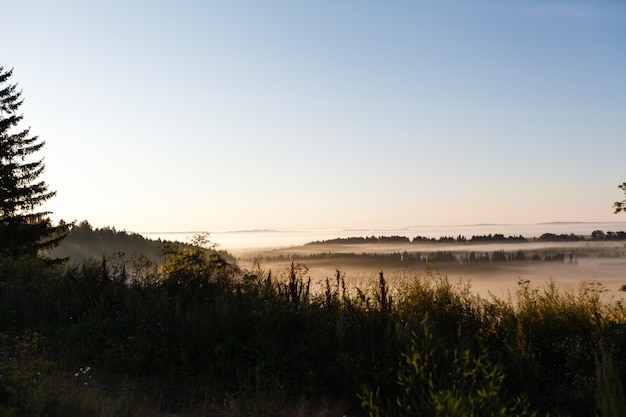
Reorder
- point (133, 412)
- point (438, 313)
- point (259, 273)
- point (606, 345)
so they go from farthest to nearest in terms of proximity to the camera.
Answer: point (259, 273) → point (438, 313) → point (606, 345) → point (133, 412)

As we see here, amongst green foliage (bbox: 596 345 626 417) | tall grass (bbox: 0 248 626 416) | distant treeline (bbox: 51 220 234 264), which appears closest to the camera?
green foliage (bbox: 596 345 626 417)

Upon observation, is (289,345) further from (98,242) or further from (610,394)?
(98,242)

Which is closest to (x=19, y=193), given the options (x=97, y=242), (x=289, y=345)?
(x=289, y=345)

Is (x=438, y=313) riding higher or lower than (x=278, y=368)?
higher

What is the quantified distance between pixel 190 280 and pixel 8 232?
18.0 meters

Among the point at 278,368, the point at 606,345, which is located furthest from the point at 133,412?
the point at 606,345

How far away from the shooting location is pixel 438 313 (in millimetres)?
9266

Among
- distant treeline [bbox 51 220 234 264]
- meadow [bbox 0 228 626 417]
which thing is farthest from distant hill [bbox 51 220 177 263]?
meadow [bbox 0 228 626 417]

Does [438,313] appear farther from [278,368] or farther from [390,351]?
[278,368]

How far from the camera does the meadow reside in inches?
258

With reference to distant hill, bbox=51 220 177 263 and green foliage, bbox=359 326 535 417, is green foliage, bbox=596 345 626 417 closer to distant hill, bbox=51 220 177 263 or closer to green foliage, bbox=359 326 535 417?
green foliage, bbox=359 326 535 417

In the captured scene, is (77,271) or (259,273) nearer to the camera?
(259,273)

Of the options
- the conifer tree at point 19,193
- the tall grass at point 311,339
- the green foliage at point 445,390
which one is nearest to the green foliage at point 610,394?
the green foliage at point 445,390

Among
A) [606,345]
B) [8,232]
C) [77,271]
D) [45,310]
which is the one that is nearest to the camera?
[606,345]
